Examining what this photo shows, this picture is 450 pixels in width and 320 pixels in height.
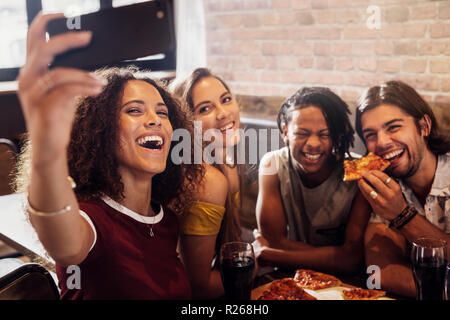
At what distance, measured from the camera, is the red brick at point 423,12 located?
6.89ft

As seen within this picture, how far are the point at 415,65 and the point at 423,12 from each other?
239mm

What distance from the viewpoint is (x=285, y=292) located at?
3.85ft

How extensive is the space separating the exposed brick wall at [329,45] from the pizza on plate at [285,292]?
1214 mm

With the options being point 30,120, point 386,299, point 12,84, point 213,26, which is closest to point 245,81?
point 213,26

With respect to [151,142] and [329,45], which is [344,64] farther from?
[151,142]

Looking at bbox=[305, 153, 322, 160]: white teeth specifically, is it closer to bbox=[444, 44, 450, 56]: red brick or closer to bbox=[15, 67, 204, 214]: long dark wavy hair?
bbox=[15, 67, 204, 214]: long dark wavy hair

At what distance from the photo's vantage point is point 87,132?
118cm

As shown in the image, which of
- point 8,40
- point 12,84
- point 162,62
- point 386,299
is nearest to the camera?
point 386,299

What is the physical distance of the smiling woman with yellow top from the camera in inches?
54.6

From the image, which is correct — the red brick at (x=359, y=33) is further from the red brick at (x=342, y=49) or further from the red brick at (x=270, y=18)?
the red brick at (x=270, y=18)

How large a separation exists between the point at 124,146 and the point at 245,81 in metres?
1.93

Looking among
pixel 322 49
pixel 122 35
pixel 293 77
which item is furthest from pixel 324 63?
pixel 122 35

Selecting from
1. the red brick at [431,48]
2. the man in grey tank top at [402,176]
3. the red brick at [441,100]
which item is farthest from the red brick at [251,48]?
the man in grey tank top at [402,176]

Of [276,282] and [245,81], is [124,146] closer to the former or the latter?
[276,282]
